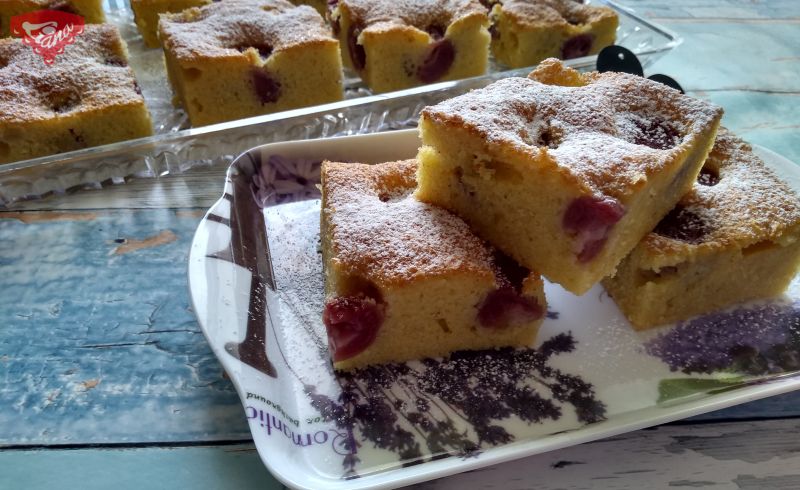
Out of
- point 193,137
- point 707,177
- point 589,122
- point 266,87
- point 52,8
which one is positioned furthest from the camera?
point 52,8

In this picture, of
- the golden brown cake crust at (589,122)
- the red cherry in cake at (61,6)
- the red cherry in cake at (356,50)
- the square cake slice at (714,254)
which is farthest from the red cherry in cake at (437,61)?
the red cherry in cake at (61,6)

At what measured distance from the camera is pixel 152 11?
105 inches

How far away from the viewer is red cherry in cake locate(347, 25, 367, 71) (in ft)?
8.04

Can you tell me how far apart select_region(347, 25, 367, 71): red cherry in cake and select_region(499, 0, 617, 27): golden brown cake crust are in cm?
62

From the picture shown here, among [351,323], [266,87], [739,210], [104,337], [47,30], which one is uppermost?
[47,30]

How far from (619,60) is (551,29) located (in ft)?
1.45

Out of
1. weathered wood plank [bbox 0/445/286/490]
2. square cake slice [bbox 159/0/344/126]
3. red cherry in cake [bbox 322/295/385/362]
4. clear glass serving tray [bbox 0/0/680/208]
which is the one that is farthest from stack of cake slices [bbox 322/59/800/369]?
square cake slice [bbox 159/0/344/126]

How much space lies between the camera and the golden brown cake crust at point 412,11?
7.83ft

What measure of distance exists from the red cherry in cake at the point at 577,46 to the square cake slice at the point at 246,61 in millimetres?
927

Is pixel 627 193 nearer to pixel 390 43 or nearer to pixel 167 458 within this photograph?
pixel 167 458

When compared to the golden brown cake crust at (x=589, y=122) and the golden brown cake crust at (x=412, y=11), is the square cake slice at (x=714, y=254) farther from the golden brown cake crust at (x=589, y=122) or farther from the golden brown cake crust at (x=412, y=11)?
the golden brown cake crust at (x=412, y=11)

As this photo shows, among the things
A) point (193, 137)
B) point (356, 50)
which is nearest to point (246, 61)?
point (193, 137)

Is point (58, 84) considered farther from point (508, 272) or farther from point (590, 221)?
point (590, 221)

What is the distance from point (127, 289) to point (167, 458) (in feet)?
1.77
